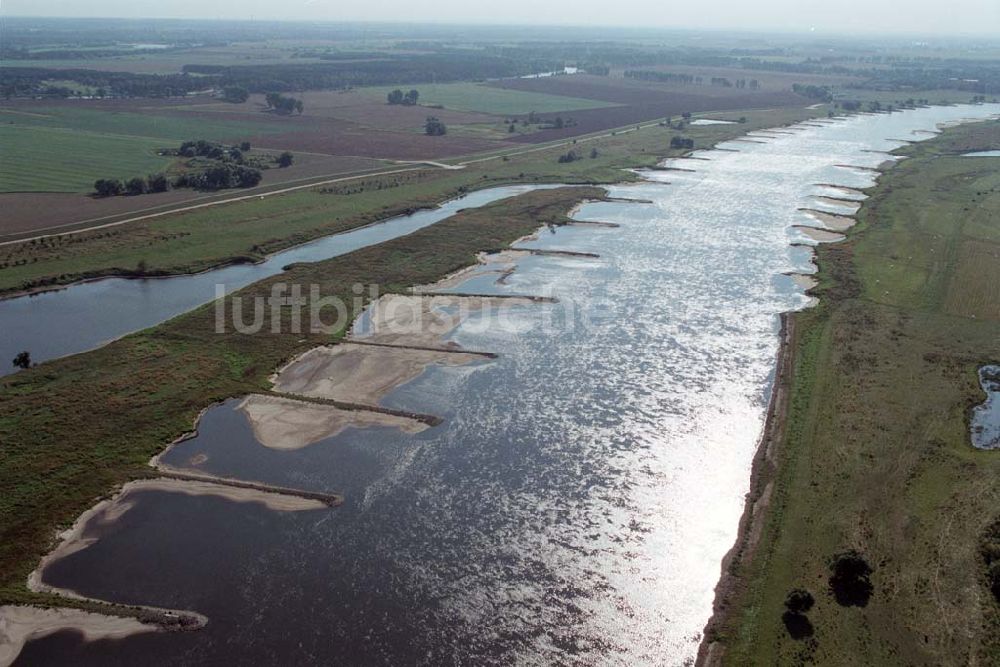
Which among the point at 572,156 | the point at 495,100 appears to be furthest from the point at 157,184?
the point at 495,100

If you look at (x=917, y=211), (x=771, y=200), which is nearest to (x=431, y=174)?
(x=771, y=200)

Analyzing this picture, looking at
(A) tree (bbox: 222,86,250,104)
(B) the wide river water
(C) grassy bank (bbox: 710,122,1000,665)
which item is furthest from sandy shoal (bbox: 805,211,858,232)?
(A) tree (bbox: 222,86,250,104)

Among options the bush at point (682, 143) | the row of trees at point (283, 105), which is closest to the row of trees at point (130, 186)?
the row of trees at point (283, 105)

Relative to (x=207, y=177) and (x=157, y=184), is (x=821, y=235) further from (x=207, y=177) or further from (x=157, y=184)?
(x=157, y=184)

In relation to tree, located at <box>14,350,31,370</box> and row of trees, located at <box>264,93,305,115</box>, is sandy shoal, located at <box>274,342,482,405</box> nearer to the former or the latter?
tree, located at <box>14,350,31,370</box>

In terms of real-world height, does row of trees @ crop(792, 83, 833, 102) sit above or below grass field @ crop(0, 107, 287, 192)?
above

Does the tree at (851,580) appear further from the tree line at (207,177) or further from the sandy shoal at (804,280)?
the tree line at (207,177)
